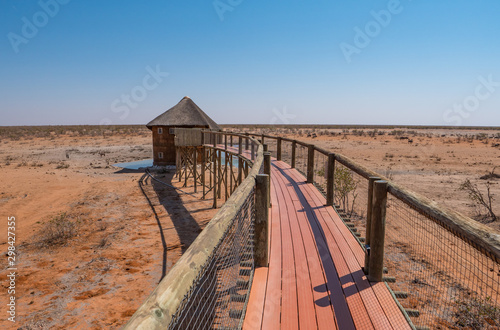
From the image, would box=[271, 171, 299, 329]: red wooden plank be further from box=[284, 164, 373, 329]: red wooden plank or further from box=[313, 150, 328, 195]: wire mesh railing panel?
box=[313, 150, 328, 195]: wire mesh railing panel

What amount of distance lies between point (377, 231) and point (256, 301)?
63.3 inches

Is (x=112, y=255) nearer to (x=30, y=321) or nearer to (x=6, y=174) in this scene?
(x=30, y=321)

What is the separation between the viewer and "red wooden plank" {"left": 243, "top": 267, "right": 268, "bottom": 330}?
2914mm

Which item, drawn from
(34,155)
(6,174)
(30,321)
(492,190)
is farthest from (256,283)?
(34,155)

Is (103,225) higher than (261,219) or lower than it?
lower

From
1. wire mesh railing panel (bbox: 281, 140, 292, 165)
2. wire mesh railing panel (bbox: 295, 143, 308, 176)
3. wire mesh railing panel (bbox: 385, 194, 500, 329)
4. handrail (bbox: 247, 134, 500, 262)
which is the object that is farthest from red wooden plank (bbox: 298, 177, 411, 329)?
wire mesh railing panel (bbox: 281, 140, 292, 165)

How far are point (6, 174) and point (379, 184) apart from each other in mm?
25135

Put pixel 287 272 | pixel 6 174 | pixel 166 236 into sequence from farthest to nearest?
1. pixel 6 174
2. pixel 166 236
3. pixel 287 272

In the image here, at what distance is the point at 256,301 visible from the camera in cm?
327

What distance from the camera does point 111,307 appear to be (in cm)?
642

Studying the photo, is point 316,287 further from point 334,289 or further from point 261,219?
point 261,219

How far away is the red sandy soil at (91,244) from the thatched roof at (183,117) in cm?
490

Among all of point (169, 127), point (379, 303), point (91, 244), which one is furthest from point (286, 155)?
point (379, 303)

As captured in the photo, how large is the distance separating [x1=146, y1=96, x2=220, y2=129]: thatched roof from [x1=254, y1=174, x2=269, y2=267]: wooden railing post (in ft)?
66.5
